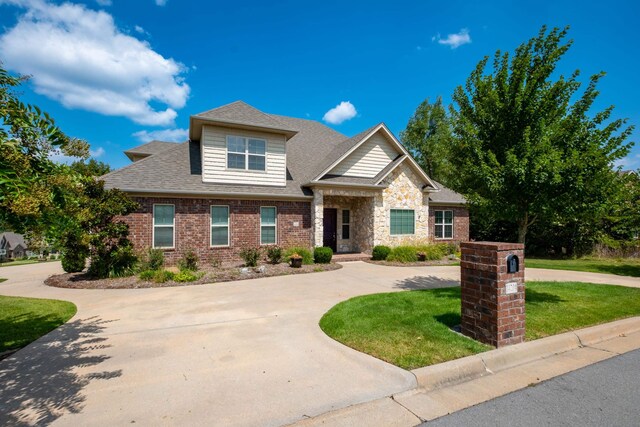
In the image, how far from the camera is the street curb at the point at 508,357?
3785 millimetres

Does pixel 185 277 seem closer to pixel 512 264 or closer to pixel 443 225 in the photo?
pixel 512 264

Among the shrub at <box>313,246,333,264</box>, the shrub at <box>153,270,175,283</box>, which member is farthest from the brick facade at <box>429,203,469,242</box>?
the shrub at <box>153,270,175,283</box>

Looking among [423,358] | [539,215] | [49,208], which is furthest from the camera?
[539,215]

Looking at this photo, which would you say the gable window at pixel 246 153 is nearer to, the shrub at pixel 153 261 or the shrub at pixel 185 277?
the shrub at pixel 153 261

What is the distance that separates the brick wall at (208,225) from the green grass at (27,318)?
15.7ft

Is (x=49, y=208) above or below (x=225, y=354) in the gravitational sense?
above

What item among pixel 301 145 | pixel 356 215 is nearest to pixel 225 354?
Result: pixel 356 215

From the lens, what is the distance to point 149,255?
11.7m

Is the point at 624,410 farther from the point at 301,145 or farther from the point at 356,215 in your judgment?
the point at 301,145

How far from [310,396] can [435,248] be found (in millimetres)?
14236

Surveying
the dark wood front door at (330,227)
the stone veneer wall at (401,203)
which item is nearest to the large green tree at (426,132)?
the stone veneer wall at (401,203)

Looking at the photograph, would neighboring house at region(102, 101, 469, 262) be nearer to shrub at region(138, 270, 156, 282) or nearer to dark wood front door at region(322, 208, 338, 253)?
dark wood front door at region(322, 208, 338, 253)

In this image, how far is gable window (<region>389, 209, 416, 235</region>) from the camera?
55.1ft

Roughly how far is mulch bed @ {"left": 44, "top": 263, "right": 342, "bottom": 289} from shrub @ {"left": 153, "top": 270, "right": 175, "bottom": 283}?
0.18 m
